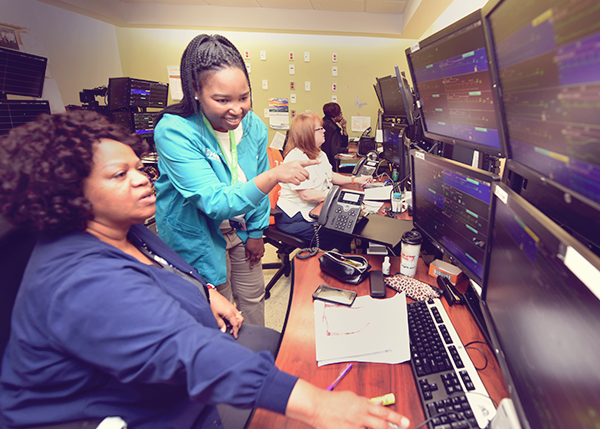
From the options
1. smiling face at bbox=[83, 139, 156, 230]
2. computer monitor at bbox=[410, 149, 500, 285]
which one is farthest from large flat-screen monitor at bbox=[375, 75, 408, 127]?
smiling face at bbox=[83, 139, 156, 230]

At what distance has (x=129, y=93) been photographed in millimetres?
3471

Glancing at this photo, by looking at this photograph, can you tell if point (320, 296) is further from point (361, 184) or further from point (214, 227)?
point (361, 184)

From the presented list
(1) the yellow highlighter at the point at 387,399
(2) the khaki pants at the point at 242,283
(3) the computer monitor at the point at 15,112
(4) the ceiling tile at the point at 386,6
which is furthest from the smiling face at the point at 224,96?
(4) the ceiling tile at the point at 386,6

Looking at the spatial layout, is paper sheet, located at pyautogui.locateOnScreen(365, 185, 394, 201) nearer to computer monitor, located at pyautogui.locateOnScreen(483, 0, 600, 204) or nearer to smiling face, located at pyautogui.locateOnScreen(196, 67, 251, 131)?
smiling face, located at pyautogui.locateOnScreen(196, 67, 251, 131)

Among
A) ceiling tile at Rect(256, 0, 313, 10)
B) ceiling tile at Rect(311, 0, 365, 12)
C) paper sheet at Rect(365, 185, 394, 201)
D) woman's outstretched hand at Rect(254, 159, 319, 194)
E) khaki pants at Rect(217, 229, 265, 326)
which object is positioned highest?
ceiling tile at Rect(256, 0, 313, 10)

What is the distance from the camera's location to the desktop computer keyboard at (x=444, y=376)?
62cm

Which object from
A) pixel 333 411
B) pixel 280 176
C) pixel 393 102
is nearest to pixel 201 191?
pixel 280 176

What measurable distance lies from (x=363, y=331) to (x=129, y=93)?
3851 mm

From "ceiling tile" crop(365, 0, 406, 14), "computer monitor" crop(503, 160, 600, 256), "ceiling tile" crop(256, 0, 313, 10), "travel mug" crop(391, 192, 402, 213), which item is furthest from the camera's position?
"ceiling tile" crop(256, 0, 313, 10)

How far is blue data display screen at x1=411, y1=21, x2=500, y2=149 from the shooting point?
0.80 m

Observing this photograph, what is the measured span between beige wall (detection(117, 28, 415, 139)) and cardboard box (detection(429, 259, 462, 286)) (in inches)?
181

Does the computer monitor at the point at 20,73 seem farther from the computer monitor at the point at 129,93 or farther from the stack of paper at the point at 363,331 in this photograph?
the stack of paper at the point at 363,331

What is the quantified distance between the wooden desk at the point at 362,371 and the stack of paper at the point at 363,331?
0.06 ft

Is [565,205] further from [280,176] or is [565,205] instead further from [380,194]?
[380,194]
